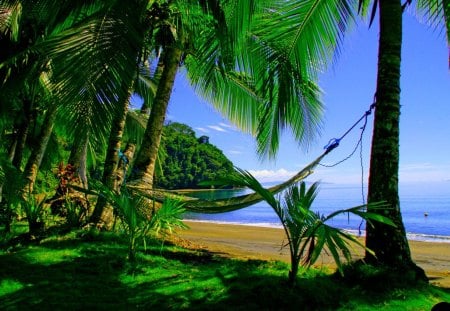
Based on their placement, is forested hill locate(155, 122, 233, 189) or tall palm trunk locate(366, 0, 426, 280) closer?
tall palm trunk locate(366, 0, 426, 280)

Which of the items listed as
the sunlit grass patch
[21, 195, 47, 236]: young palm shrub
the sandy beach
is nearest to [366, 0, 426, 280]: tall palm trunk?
the sandy beach

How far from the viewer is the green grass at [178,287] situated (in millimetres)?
2803

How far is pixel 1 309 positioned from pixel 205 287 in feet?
4.60

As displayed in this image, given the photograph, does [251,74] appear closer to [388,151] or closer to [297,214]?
[388,151]

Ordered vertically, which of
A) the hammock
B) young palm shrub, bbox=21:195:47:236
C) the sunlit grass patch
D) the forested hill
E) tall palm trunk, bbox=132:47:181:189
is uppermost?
the forested hill

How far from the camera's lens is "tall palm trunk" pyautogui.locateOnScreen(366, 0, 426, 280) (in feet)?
11.1

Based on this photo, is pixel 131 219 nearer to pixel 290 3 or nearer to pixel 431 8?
pixel 290 3

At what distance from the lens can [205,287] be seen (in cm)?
323

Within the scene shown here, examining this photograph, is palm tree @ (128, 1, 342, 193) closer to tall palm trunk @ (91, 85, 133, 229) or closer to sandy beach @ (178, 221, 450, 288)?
tall palm trunk @ (91, 85, 133, 229)

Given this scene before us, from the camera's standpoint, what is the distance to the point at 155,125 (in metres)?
5.72

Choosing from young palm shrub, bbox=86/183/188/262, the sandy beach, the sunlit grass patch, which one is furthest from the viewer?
the sandy beach

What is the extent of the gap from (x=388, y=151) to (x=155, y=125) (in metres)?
3.25

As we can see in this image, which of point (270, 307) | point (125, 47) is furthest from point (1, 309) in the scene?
point (125, 47)

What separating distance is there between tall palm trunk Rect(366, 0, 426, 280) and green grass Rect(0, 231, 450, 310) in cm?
30
